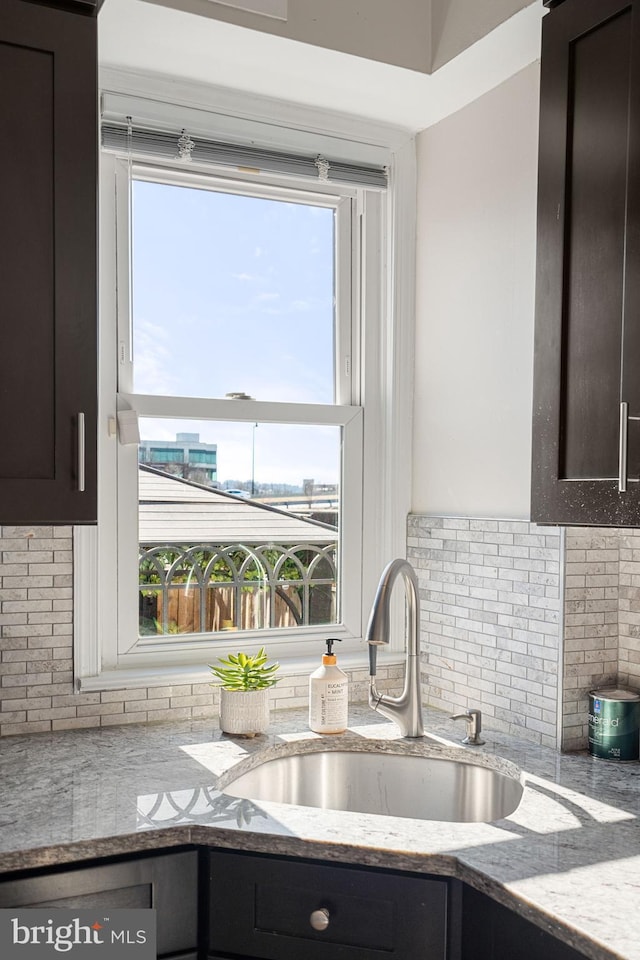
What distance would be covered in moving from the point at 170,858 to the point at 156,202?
1.52 meters

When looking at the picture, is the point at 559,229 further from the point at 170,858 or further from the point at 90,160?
the point at 170,858

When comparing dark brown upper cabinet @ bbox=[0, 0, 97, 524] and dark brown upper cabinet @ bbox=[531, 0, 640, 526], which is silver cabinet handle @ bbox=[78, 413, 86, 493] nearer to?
dark brown upper cabinet @ bbox=[0, 0, 97, 524]

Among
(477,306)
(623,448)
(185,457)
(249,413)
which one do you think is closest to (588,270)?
(623,448)

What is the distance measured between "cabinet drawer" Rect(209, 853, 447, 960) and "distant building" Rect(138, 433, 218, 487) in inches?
39.9

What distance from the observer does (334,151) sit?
2279 millimetres

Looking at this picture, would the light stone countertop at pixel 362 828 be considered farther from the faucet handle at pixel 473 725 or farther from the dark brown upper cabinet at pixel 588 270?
the dark brown upper cabinet at pixel 588 270

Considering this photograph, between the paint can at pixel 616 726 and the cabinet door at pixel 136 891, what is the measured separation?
872mm

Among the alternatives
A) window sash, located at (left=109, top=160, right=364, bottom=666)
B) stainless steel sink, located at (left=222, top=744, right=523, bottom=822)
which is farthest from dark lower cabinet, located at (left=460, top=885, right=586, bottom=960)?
window sash, located at (left=109, top=160, right=364, bottom=666)

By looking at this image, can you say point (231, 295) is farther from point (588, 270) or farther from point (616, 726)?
point (616, 726)

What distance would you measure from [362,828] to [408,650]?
614mm

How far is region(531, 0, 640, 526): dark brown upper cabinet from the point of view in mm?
1436

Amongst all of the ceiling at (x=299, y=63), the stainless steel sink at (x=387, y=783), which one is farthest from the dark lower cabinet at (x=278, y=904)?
the ceiling at (x=299, y=63)

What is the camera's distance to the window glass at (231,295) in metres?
2.15

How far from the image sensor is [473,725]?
188 centimetres
